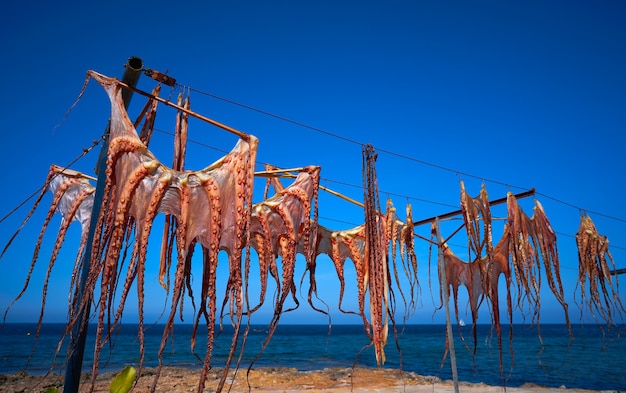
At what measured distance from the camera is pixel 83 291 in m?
4.11

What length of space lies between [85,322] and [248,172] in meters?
2.11

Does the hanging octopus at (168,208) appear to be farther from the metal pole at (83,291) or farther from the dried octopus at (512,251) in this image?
the dried octopus at (512,251)

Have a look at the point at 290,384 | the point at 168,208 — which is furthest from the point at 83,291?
the point at 290,384

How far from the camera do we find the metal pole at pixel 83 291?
3.95 m

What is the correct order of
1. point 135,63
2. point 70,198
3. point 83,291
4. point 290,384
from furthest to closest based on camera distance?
1. point 290,384
2. point 70,198
3. point 135,63
4. point 83,291

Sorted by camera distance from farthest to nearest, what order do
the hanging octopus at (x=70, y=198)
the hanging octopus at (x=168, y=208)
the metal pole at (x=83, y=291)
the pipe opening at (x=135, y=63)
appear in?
the hanging octopus at (x=70, y=198)
the pipe opening at (x=135, y=63)
the metal pole at (x=83, y=291)
the hanging octopus at (x=168, y=208)

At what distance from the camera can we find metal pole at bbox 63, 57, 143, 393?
13.0ft

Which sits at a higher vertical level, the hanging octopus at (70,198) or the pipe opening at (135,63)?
the pipe opening at (135,63)

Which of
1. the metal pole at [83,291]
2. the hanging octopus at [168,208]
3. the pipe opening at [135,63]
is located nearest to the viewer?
the hanging octopus at [168,208]

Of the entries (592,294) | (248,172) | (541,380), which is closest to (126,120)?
(248,172)

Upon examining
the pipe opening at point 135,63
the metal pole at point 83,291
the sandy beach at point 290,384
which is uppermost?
the pipe opening at point 135,63

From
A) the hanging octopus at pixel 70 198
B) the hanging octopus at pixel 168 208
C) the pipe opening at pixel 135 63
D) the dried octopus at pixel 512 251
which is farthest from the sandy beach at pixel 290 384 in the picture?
the pipe opening at pixel 135 63

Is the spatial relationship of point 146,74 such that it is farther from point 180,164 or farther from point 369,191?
point 369,191

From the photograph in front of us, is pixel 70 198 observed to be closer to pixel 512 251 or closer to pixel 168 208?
pixel 168 208
